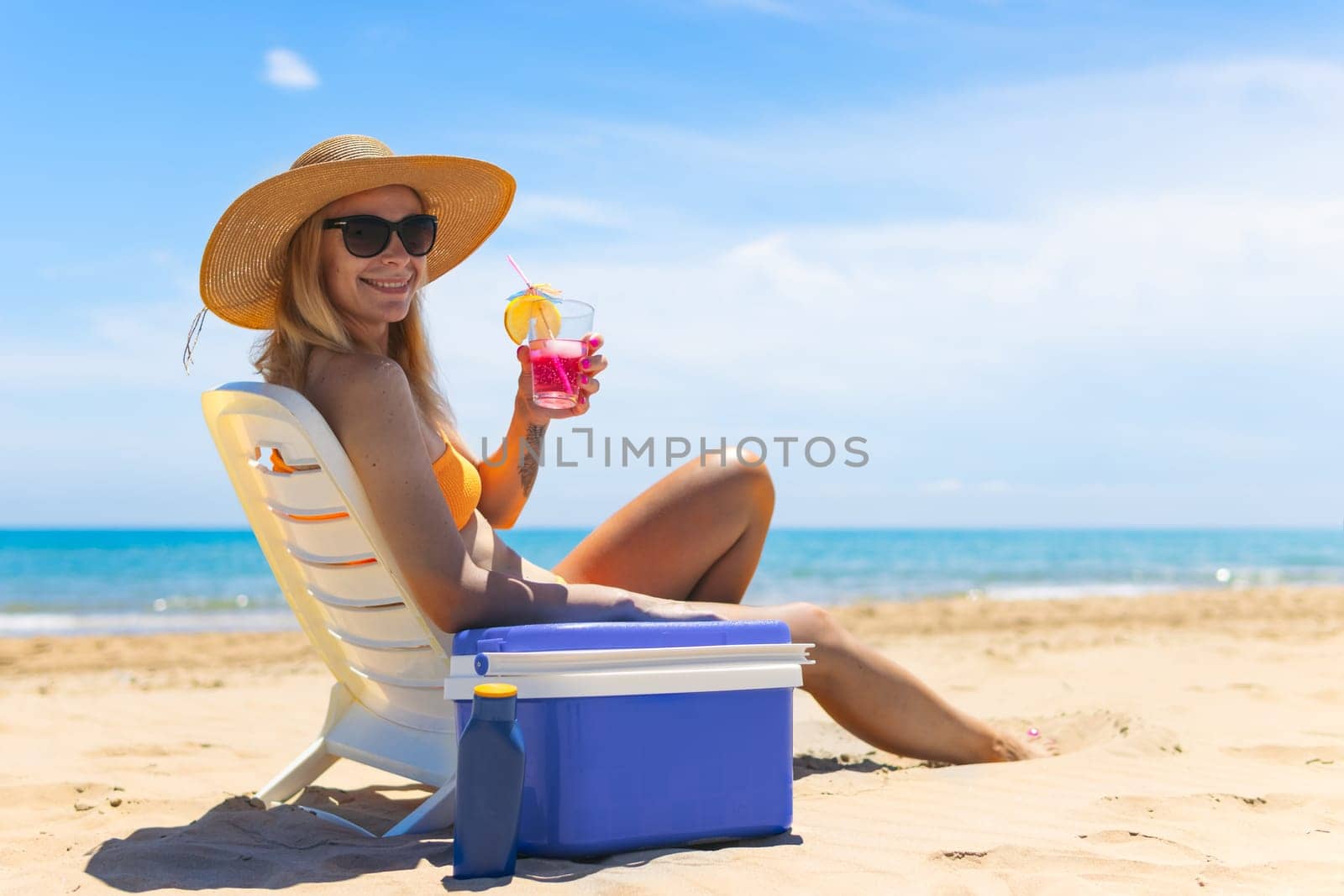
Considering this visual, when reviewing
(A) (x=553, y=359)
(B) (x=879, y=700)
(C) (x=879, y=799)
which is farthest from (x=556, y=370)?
(C) (x=879, y=799)

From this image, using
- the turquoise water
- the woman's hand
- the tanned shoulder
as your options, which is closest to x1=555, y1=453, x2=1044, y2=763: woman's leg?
the woman's hand

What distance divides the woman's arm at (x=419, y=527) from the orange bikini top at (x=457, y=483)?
20 cm

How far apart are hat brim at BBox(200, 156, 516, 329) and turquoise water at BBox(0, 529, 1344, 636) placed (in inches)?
348

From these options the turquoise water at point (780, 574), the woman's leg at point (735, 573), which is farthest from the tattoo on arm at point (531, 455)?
the turquoise water at point (780, 574)

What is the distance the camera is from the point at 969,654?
20.7 feet

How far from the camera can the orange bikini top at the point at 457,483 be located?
2482mm

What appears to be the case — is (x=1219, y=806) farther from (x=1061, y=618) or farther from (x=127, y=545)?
(x=127, y=545)

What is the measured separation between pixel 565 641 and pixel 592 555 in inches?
36.5

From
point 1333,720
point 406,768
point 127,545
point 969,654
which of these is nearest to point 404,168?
point 406,768

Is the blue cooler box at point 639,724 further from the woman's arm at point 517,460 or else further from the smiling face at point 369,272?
the smiling face at point 369,272

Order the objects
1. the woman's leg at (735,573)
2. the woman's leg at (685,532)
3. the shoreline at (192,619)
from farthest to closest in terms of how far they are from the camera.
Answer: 1. the shoreline at (192,619)
2. the woman's leg at (685,532)
3. the woman's leg at (735,573)

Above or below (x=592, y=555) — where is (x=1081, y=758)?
below

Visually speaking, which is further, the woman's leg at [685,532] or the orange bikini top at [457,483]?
the woman's leg at [685,532]

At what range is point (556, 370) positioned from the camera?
8.76 ft
